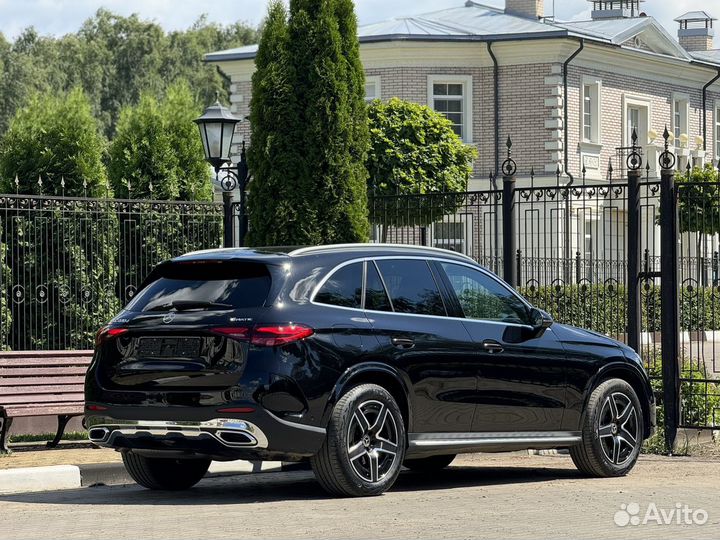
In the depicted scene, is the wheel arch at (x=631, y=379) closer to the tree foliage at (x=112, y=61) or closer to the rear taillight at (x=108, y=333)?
the rear taillight at (x=108, y=333)

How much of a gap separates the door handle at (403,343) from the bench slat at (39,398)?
15.2 ft

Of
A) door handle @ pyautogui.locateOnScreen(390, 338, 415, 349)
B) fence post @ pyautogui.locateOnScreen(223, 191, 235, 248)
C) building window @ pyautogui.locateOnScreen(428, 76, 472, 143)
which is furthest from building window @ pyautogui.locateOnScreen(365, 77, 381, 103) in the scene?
door handle @ pyautogui.locateOnScreen(390, 338, 415, 349)

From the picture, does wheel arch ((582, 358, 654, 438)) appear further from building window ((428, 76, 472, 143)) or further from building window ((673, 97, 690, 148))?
building window ((673, 97, 690, 148))

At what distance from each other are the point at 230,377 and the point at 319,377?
59cm

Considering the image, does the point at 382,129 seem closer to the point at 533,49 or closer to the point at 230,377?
the point at 533,49

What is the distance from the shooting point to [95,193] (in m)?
21.1

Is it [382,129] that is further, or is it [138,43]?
[138,43]

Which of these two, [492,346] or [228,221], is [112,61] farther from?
[492,346]

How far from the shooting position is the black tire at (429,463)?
11.9 meters

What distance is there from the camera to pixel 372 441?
9.78 m

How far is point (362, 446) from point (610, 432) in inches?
101

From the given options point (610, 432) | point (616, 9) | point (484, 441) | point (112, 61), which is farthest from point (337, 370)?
point (112, 61)

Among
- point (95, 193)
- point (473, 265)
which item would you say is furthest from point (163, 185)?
point (473, 265)

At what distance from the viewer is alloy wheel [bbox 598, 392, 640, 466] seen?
11352 millimetres
